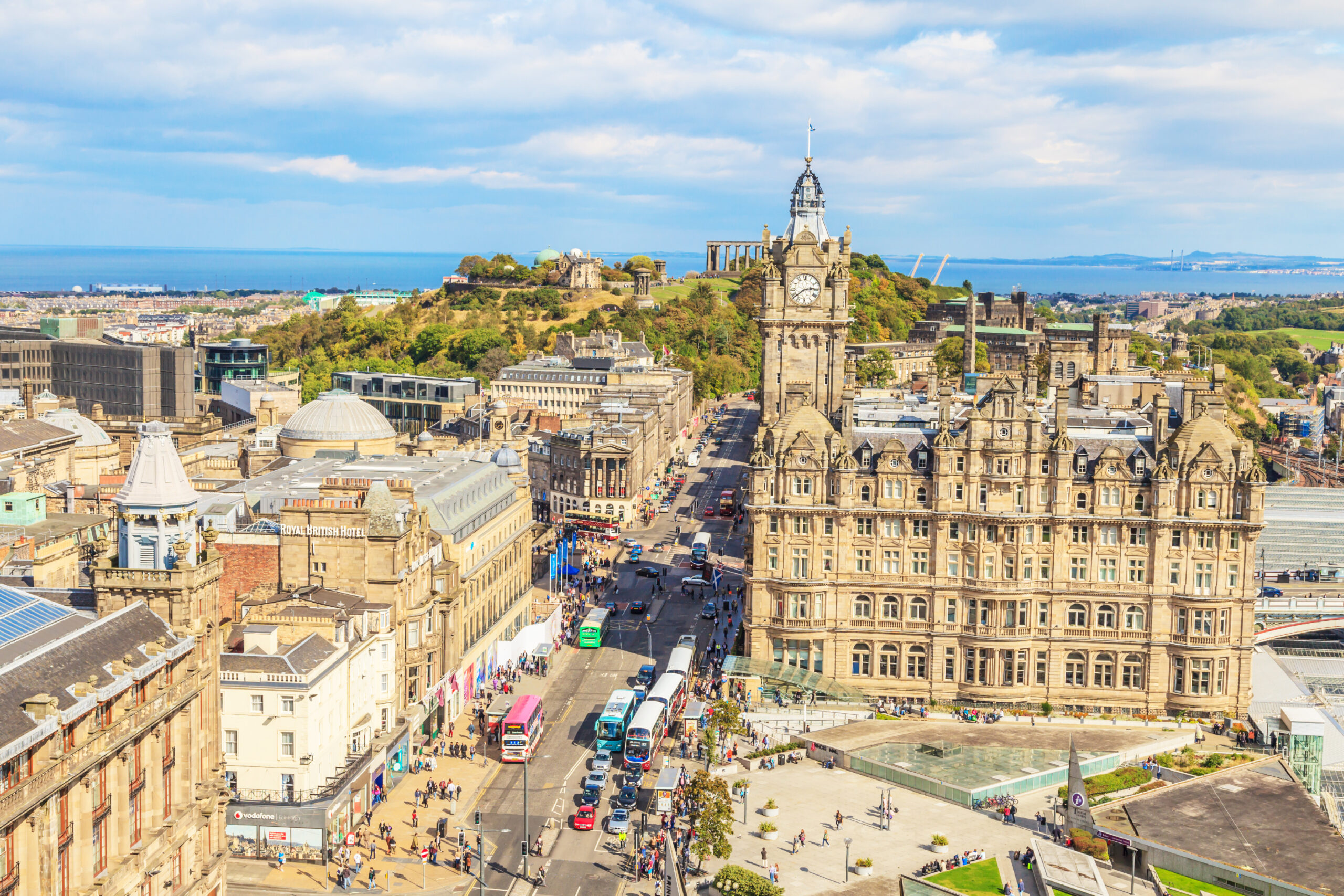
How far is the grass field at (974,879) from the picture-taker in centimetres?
6544

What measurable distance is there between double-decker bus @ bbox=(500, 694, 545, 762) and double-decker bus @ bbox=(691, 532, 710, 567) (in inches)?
1942

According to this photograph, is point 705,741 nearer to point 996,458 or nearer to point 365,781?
point 365,781

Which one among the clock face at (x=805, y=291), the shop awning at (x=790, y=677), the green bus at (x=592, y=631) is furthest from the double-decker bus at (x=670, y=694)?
the clock face at (x=805, y=291)

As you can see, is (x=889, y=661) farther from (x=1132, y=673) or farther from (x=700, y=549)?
(x=700, y=549)

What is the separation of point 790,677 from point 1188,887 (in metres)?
29.3

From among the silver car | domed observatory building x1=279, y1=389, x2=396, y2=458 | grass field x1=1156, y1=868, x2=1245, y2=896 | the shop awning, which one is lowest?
grass field x1=1156, y1=868, x2=1245, y2=896

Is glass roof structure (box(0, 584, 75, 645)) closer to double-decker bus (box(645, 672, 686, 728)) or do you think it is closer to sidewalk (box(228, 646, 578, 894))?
sidewalk (box(228, 646, 578, 894))

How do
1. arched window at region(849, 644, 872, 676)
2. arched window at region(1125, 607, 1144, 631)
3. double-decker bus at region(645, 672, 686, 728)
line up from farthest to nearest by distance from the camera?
arched window at region(849, 644, 872, 676), arched window at region(1125, 607, 1144, 631), double-decker bus at region(645, 672, 686, 728)

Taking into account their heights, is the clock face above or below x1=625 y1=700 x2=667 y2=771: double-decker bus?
above

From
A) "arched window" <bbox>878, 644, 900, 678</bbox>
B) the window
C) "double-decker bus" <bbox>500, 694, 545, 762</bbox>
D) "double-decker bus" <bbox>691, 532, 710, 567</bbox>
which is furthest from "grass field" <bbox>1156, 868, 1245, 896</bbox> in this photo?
"double-decker bus" <bbox>691, 532, 710, 567</bbox>

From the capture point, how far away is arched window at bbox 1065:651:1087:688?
92.5 m

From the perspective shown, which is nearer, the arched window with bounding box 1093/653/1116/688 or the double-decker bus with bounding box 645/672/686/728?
the double-decker bus with bounding box 645/672/686/728

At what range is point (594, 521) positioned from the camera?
522ft

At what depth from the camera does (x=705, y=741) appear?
81.1 metres
